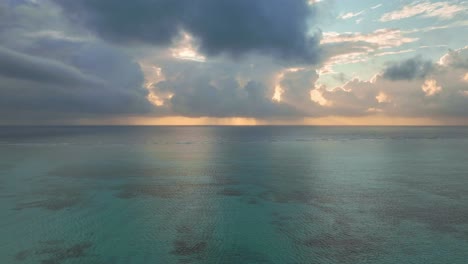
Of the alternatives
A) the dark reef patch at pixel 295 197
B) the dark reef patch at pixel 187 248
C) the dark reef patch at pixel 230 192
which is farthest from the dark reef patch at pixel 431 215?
the dark reef patch at pixel 187 248

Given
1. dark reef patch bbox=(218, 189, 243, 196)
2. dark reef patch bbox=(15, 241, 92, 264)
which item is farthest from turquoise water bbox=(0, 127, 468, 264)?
dark reef patch bbox=(218, 189, 243, 196)

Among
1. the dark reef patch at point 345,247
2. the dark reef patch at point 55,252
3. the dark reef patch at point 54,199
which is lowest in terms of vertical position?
the dark reef patch at point 55,252

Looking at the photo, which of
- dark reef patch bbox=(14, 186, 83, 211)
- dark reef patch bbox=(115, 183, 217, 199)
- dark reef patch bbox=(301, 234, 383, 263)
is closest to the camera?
dark reef patch bbox=(301, 234, 383, 263)

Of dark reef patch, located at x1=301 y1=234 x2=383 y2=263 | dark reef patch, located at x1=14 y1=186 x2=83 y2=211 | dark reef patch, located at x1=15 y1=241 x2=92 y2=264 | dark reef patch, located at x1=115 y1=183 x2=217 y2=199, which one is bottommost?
dark reef patch, located at x1=15 y1=241 x2=92 y2=264

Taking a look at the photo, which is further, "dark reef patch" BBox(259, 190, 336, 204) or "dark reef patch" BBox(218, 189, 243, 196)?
"dark reef patch" BBox(218, 189, 243, 196)

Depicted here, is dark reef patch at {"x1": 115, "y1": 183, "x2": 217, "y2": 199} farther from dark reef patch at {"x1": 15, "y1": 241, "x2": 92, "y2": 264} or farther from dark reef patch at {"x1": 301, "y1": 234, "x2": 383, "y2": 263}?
dark reef patch at {"x1": 301, "y1": 234, "x2": 383, "y2": 263}

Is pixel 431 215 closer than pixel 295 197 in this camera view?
Yes

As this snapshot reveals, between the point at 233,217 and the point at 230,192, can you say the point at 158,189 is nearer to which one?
the point at 230,192

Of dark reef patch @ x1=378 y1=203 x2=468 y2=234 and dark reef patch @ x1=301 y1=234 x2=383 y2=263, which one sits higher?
dark reef patch @ x1=378 y1=203 x2=468 y2=234

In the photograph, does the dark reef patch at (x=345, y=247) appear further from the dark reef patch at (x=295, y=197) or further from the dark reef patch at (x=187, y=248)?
the dark reef patch at (x=295, y=197)

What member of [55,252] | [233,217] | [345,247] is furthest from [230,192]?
[55,252]

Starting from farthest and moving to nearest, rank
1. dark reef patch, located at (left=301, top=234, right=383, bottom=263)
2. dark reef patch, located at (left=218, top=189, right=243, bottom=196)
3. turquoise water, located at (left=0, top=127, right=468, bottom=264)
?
dark reef patch, located at (left=218, top=189, right=243, bottom=196) < turquoise water, located at (left=0, top=127, right=468, bottom=264) < dark reef patch, located at (left=301, top=234, right=383, bottom=263)
